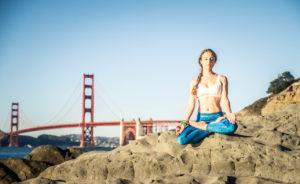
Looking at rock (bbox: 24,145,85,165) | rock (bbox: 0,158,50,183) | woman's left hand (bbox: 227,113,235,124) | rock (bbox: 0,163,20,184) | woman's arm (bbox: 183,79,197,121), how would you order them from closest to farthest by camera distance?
woman's left hand (bbox: 227,113,235,124)
woman's arm (bbox: 183,79,197,121)
rock (bbox: 0,163,20,184)
rock (bbox: 0,158,50,183)
rock (bbox: 24,145,85,165)

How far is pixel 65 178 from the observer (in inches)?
178

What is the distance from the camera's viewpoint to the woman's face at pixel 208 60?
3930 millimetres

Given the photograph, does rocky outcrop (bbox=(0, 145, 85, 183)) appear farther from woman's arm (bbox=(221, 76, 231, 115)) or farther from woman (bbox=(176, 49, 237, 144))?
woman's arm (bbox=(221, 76, 231, 115))

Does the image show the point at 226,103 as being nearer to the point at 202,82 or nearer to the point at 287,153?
the point at 202,82

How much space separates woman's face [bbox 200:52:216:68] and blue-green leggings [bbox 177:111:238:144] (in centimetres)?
64

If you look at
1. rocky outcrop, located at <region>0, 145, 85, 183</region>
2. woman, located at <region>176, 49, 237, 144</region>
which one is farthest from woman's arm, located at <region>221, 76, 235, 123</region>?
rocky outcrop, located at <region>0, 145, 85, 183</region>

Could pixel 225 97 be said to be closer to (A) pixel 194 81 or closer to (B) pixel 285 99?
(A) pixel 194 81

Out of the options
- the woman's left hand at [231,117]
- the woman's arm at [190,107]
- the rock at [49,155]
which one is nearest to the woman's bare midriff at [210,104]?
the woman's arm at [190,107]

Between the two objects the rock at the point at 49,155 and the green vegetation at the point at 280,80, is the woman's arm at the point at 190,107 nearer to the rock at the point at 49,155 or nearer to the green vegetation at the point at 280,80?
the rock at the point at 49,155

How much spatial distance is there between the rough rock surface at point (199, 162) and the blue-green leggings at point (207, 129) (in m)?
0.12

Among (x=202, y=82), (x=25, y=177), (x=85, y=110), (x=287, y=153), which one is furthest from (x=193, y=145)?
(x=85, y=110)

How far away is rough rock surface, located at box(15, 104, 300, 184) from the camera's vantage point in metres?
3.50

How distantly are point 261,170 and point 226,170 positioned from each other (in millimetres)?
400

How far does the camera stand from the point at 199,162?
12.3 ft
